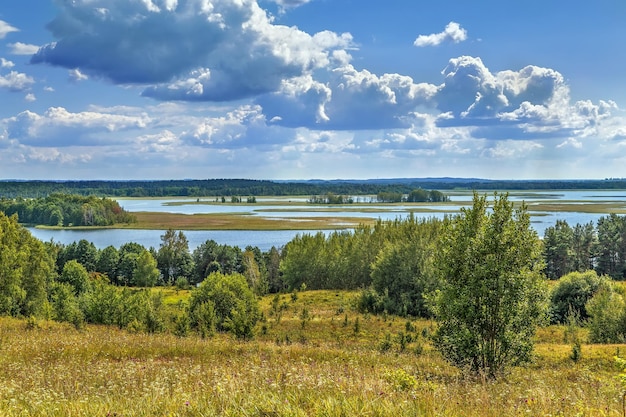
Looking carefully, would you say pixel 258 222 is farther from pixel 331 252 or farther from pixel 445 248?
pixel 445 248

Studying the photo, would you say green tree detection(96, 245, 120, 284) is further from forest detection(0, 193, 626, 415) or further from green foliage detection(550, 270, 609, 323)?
green foliage detection(550, 270, 609, 323)

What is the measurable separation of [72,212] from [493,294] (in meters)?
190

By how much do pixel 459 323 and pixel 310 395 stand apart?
339 inches

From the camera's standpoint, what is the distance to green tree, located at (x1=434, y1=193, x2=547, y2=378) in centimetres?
1341

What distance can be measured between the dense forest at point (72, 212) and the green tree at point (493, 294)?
168 m

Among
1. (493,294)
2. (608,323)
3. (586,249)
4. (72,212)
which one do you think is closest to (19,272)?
(493,294)

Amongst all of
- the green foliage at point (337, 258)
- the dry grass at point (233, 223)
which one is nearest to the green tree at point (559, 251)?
the green foliage at point (337, 258)

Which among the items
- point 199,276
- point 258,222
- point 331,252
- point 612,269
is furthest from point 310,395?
point 258,222

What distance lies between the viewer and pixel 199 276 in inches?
4067

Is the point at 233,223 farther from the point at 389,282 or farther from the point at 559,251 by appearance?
the point at 389,282

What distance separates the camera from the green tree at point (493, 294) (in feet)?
44.0

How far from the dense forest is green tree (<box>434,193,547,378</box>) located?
168 m

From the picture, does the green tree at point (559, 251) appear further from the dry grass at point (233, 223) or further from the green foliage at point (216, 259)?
the green foliage at point (216, 259)

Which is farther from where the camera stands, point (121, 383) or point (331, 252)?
point (331, 252)
